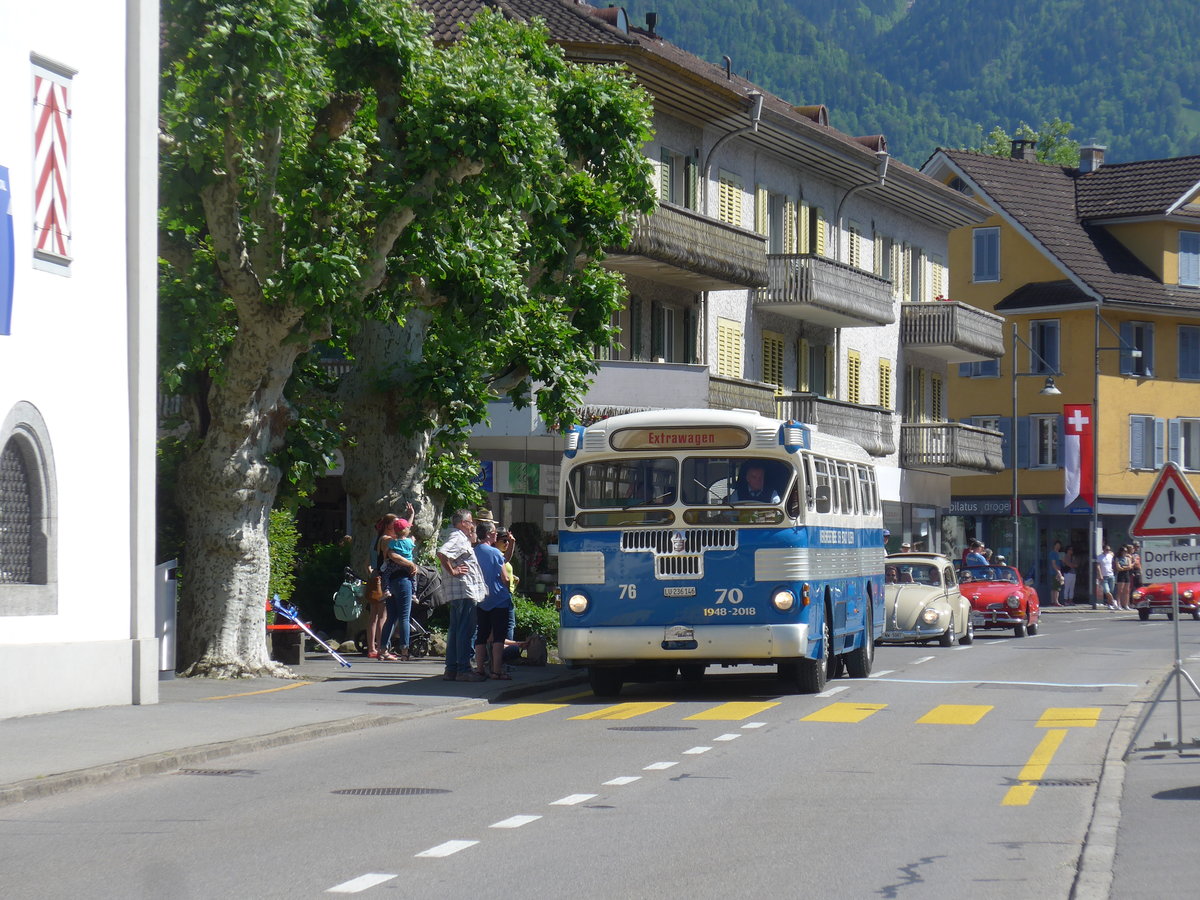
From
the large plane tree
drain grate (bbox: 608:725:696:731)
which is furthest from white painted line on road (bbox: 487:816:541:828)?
the large plane tree

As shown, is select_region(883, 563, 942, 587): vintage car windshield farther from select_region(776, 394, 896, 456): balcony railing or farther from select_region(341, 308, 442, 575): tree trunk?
select_region(776, 394, 896, 456): balcony railing

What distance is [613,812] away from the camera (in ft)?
38.1

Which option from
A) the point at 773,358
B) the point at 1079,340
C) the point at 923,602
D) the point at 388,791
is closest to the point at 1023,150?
the point at 1079,340

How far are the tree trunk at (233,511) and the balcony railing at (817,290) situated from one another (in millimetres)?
26400

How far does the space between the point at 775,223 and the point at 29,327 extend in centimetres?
3320

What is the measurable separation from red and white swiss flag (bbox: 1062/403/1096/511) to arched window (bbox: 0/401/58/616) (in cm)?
5150

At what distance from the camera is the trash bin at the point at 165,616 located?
21.8 metres

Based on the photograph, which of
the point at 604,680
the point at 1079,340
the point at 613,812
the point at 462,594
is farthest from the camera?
the point at 1079,340

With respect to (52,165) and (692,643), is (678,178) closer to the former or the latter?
(692,643)

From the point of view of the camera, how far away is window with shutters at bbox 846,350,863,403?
179ft

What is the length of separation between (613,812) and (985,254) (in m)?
63.2

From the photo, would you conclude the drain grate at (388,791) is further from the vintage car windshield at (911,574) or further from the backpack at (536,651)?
the vintage car windshield at (911,574)

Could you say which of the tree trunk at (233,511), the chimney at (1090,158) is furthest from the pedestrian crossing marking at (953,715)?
the chimney at (1090,158)

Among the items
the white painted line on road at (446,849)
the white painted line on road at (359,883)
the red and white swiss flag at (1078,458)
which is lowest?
the white painted line on road at (446,849)
